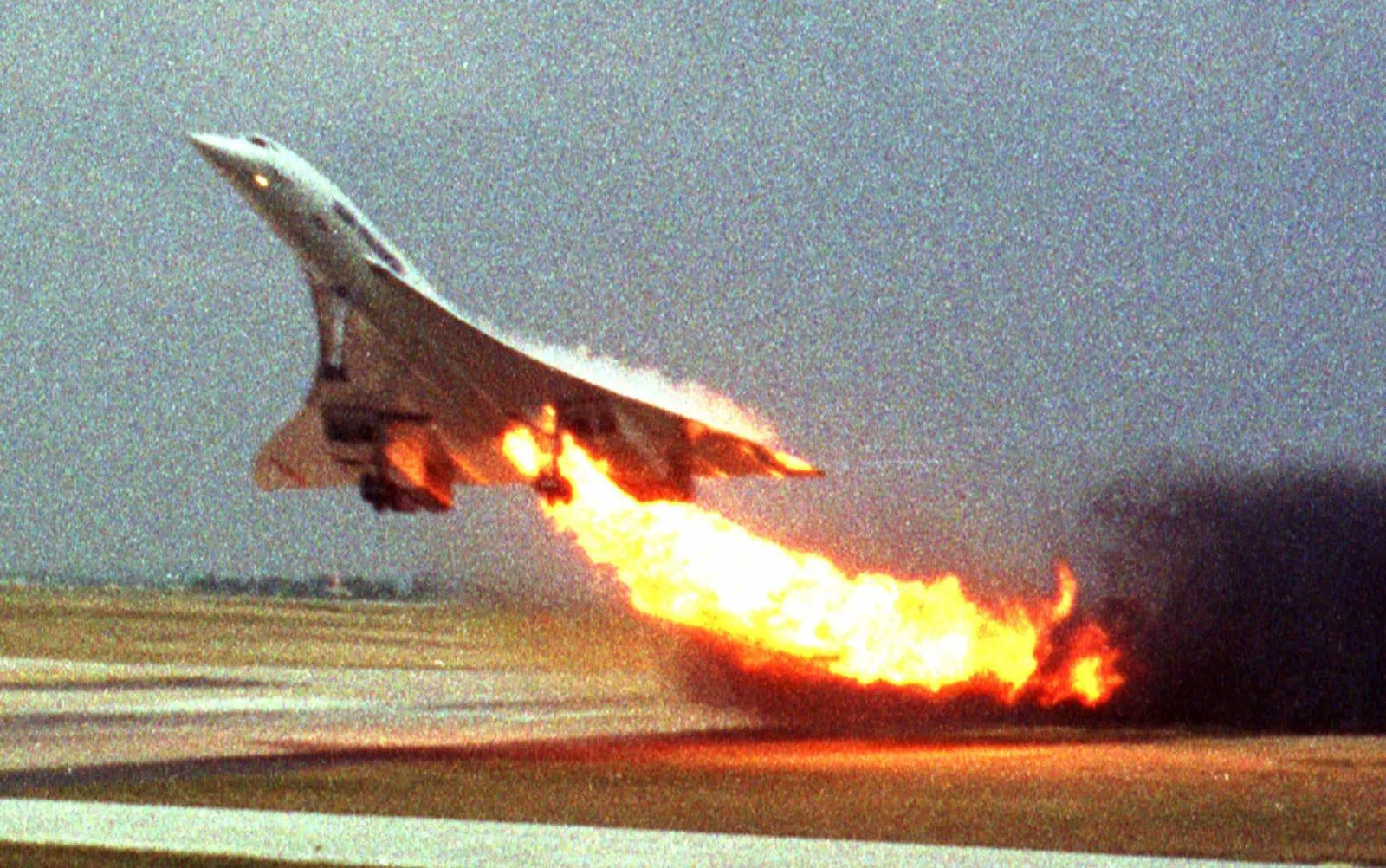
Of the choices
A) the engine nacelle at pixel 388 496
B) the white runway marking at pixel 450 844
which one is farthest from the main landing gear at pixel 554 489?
the white runway marking at pixel 450 844

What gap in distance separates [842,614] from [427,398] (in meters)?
8.55

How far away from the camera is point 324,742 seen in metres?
28.9

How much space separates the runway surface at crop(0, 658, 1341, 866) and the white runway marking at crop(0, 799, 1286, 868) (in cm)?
3

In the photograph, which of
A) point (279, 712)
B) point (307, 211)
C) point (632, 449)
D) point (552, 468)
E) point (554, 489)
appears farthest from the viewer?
point (279, 712)

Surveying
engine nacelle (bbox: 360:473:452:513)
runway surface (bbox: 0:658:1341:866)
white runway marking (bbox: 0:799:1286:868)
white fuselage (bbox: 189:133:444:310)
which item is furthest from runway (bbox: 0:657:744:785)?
white fuselage (bbox: 189:133:444:310)

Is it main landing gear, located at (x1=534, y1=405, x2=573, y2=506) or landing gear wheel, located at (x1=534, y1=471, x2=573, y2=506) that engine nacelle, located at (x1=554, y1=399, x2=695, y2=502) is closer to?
main landing gear, located at (x1=534, y1=405, x2=573, y2=506)

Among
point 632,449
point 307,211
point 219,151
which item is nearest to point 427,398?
point 632,449

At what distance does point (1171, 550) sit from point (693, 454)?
9.14 m

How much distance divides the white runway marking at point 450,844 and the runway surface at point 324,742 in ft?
0.10

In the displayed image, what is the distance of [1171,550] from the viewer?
3519 cm

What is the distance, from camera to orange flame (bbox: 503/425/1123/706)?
34625 mm

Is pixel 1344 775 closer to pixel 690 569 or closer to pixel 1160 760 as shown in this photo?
pixel 1160 760

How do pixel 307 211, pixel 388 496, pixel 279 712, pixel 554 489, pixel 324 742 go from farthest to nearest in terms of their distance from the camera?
pixel 279 712, pixel 388 496, pixel 554 489, pixel 307 211, pixel 324 742

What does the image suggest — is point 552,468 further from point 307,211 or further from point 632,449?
point 307,211
